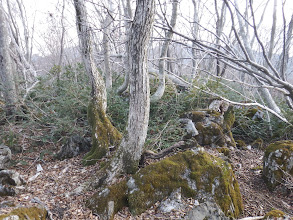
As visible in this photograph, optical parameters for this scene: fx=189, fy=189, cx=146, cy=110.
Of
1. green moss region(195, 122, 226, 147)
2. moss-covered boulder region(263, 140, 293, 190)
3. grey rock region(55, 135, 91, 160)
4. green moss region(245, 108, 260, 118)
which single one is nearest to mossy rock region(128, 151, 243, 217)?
moss-covered boulder region(263, 140, 293, 190)

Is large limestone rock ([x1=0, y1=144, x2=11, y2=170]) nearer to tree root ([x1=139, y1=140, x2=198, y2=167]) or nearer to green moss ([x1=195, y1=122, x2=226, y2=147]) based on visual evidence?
tree root ([x1=139, y1=140, x2=198, y2=167])

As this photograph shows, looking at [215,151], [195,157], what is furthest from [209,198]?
[215,151]

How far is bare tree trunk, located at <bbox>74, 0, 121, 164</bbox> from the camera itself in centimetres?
385

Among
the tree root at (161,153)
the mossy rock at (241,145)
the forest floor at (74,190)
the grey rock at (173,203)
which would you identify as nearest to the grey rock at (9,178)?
the forest floor at (74,190)

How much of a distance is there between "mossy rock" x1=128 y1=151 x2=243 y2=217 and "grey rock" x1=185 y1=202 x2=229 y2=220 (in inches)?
9.0

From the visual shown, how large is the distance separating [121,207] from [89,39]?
322 cm

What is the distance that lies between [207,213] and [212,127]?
2646 mm

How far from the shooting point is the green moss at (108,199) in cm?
266

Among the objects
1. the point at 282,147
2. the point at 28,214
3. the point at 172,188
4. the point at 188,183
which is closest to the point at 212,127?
the point at 282,147

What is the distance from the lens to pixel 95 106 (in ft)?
14.0

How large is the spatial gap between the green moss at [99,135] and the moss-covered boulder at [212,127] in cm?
207

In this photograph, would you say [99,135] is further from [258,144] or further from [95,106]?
[258,144]

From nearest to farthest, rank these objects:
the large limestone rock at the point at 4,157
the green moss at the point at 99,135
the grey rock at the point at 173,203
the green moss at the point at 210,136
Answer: the grey rock at the point at 173,203 → the large limestone rock at the point at 4,157 → the green moss at the point at 99,135 → the green moss at the point at 210,136

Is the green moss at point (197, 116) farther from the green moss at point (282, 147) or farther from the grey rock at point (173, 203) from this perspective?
the grey rock at point (173, 203)
